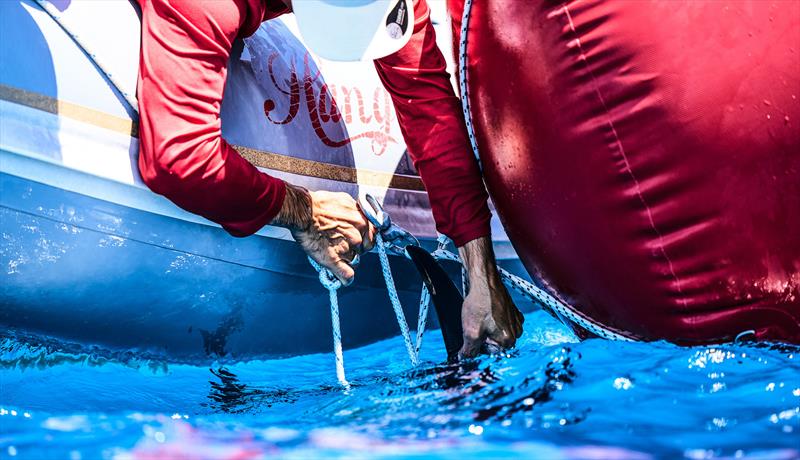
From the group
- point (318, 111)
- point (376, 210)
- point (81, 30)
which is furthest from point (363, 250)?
point (81, 30)

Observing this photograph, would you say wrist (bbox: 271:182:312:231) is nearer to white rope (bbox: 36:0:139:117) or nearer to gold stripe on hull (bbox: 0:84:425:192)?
gold stripe on hull (bbox: 0:84:425:192)

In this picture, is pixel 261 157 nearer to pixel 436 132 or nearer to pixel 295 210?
pixel 295 210

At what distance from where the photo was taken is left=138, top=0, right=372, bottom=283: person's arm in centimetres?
162

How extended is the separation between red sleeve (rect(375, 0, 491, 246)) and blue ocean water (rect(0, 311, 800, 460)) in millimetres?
336

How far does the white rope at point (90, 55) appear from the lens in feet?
5.49

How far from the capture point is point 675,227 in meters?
1.56

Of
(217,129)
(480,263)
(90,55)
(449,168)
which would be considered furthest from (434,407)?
(90,55)

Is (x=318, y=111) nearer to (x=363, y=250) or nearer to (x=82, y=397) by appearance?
(x=363, y=250)

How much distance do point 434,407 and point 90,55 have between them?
1019 millimetres

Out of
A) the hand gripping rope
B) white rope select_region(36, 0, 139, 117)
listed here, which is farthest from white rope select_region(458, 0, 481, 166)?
white rope select_region(36, 0, 139, 117)

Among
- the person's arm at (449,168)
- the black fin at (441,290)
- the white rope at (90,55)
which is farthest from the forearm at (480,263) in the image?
the white rope at (90,55)

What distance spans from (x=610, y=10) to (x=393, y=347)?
121 cm

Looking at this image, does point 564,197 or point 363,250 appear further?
point 363,250

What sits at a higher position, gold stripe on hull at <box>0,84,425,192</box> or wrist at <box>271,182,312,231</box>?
gold stripe on hull at <box>0,84,425,192</box>
